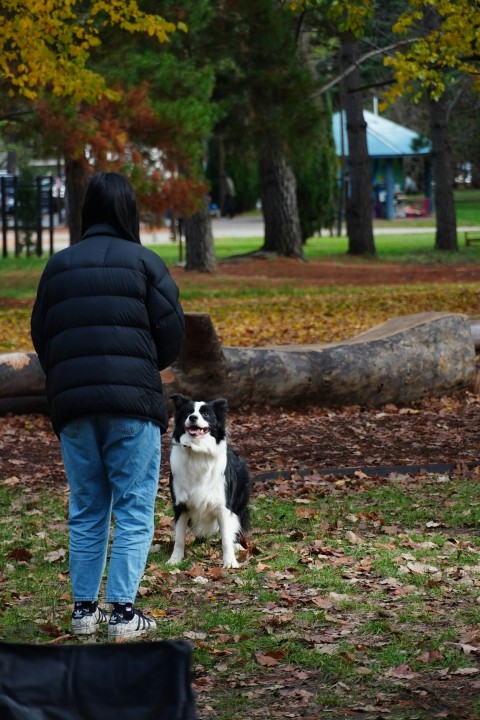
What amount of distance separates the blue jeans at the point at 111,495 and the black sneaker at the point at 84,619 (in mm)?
46

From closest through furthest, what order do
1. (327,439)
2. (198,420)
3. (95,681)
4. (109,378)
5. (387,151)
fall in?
(95,681)
(109,378)
(198,420)
(327,439)
(387,151)

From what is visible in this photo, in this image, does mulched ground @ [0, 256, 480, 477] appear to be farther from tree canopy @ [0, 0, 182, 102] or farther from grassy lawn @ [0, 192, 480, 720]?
tree canopy @ [0, 0, 182, 102]

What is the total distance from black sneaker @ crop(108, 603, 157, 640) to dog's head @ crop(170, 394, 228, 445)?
1259mm

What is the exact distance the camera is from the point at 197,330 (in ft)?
38.3

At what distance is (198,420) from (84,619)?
1.35m

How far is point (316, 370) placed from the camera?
1252cm

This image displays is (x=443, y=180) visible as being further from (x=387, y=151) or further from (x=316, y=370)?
(x=387, y=151)

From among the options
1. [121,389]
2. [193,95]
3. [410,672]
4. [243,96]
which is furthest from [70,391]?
[243,96]

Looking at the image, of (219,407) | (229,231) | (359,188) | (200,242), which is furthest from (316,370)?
(229,231)

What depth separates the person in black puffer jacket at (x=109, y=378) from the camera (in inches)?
226

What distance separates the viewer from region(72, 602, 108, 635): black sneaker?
5996 mm

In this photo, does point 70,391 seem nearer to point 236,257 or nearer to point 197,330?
point 197,330

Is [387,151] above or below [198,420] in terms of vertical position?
above

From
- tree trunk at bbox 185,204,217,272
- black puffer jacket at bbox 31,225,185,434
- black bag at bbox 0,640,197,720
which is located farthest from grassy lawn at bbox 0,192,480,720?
tree trunk at bbox 185,204,217,272
